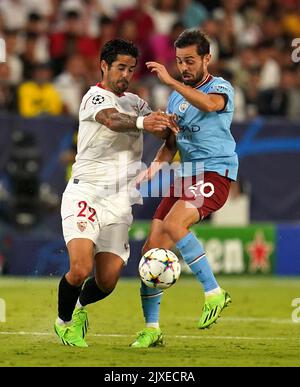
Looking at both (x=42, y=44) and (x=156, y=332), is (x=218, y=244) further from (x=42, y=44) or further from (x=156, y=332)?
(x=156, y=332)

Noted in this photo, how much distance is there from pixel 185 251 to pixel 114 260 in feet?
1.95

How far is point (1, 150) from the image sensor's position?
16.2m

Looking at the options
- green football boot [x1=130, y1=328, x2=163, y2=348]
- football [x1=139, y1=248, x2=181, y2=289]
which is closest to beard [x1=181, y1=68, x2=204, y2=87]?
football [x1=139, y1=248, x2=181, y2=289]

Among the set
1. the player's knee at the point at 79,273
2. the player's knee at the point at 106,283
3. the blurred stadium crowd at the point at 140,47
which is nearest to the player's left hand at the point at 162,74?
the player's knee at the point at 79,273

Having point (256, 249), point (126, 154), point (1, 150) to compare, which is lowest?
point (256, 249)

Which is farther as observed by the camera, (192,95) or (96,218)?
(96,218)

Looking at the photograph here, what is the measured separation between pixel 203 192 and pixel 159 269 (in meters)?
0.76

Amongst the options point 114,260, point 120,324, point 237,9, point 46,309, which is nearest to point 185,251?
point 114,260

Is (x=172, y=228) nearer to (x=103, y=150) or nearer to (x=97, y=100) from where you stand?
(x=103, y=150)

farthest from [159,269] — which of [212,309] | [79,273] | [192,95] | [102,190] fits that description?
[192,95]

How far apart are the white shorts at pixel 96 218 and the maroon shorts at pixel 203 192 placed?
331mm

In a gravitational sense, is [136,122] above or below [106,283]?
above

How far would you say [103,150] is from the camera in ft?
31.6

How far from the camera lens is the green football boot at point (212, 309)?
9117mm
